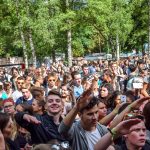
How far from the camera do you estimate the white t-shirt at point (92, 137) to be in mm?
4550

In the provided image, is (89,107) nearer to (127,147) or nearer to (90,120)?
(90,120)

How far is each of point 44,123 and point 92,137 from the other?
0.61 metres

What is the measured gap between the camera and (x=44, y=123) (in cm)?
493

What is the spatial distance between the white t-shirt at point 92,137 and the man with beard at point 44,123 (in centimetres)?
27

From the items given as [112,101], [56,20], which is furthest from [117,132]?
[56,20]

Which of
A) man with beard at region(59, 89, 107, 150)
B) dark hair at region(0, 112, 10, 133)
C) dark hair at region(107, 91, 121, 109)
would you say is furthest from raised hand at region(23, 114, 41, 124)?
dark hair at region(107, 91, 121, 109)

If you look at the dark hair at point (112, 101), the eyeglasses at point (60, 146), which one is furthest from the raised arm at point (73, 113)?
the dark hair at point (112, 101)

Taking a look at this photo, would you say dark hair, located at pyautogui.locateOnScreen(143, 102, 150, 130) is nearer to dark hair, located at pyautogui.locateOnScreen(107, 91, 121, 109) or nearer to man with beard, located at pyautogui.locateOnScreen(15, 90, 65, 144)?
man with beard, located at pyautogui.locateOnScreen(15, 90, 65, 144)

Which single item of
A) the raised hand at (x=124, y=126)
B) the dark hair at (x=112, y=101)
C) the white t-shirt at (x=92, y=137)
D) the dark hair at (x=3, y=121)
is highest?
the raised hand at (x=124, y=126)

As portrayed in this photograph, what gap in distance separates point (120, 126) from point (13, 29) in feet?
89.8

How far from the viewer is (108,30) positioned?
3266 centimetres

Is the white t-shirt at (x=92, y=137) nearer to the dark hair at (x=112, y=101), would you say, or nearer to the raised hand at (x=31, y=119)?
the raised hand at (x=31, y=119)

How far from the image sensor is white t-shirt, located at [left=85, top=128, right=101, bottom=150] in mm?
4550

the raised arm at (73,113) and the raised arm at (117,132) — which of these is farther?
the raised arm at (73,113)
